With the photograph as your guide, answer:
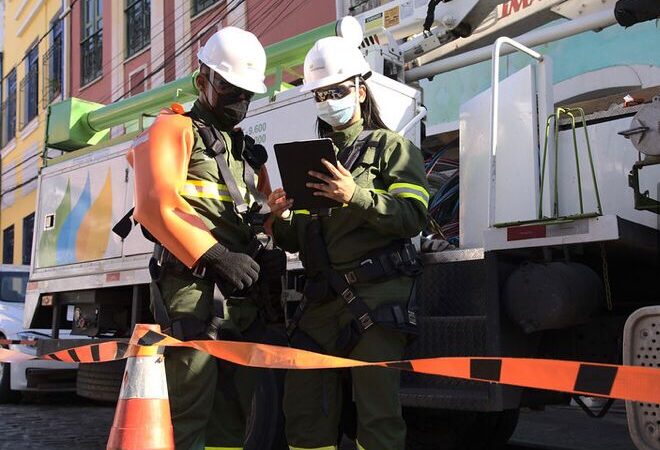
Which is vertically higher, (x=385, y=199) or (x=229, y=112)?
(x=229, y=112)

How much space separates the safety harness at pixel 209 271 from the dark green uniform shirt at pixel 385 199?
8.2 inches

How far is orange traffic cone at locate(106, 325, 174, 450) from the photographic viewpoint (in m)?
2.65

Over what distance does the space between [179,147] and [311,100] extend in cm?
209

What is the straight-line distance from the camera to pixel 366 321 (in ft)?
9.96

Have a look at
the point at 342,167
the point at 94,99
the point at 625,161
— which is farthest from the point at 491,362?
the point at 94,99

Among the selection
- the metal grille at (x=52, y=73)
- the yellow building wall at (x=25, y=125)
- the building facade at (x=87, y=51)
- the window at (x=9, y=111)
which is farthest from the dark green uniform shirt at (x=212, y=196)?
the window at (x=9, y=111)

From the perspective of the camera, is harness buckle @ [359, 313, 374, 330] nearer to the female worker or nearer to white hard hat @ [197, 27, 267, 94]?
the female worker

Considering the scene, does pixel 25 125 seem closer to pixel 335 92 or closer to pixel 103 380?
pixel 103 380

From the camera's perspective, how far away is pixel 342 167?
118 inches

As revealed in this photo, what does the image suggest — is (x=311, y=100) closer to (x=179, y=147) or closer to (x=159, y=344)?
(x=179, y=147)

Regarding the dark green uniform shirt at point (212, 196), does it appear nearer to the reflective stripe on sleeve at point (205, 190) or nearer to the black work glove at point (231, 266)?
the reflective stripe on sleeve at point (205, 190)

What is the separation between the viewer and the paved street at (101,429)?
20.0ft

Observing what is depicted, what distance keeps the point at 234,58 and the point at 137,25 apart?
16.5 m

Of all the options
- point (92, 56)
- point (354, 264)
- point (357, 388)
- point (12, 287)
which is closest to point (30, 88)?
point (92, 56)
